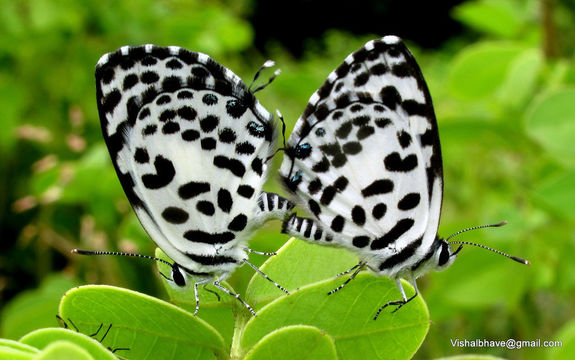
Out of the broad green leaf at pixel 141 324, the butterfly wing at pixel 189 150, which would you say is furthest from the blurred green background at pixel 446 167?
the broad green leaf at pixel 141 324

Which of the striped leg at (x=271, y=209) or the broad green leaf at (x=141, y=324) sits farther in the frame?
the striped leg at (x=271, y=209)

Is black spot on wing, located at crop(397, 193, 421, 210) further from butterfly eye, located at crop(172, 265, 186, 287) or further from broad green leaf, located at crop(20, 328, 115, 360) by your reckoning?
broad green leaf, located at crop(20, 328, 115, 360)

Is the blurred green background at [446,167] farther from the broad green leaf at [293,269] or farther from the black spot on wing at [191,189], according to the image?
the broad green leaf at [293,269]

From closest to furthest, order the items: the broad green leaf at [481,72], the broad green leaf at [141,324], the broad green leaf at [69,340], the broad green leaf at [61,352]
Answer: the broad green leaf at [61,352]
the broad green leaf at [69,340]
the broad green leaf at [141,324]
the broad green leaf at [481,72]

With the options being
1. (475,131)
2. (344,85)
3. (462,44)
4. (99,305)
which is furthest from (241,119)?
(462,44)

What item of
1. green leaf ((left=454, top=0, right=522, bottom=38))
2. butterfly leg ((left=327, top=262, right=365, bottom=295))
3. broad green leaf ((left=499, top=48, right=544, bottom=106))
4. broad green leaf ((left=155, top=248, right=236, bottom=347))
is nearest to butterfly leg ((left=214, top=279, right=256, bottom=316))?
broad green leaf ((left=155, top=248, right=236, bottom=347))

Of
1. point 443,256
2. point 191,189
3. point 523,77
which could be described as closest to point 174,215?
point 191,189

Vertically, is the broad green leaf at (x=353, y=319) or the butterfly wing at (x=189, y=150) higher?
the butterfly wing at (x=189, y=150)
